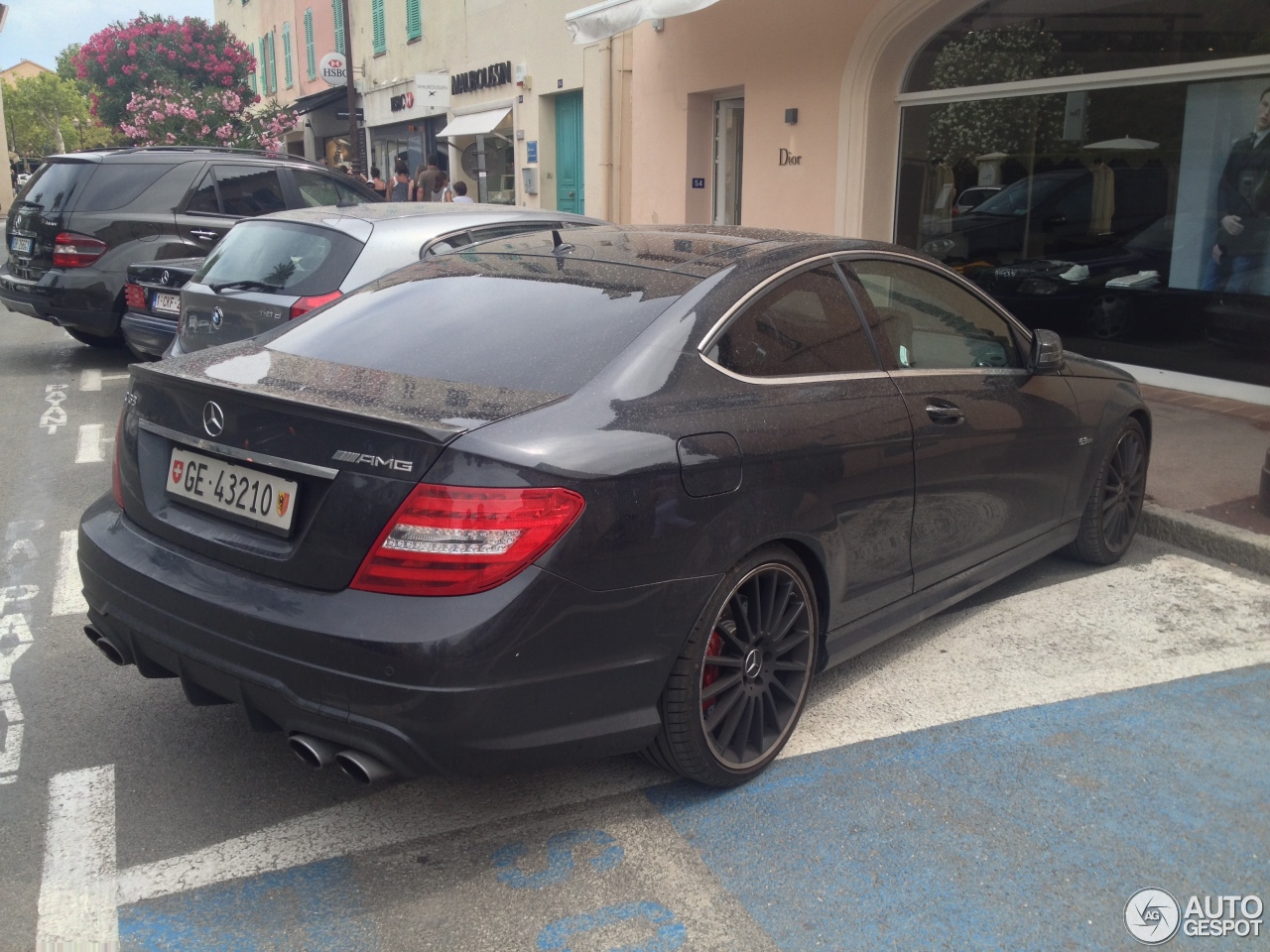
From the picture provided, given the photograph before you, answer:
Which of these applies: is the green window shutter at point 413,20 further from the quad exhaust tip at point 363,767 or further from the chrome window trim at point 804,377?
the quad exhaust tip at point 363,767

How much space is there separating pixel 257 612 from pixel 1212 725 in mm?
3013

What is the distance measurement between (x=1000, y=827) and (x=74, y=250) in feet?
29.2

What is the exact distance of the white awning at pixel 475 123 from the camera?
62.7 feet

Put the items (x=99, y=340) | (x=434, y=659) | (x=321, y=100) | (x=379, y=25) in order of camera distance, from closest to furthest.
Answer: (x=434, y=659) → (x=99, y=340) → (x=379, y=25) → (x=321, y=100)

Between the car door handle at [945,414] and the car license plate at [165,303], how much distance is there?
6.36 m

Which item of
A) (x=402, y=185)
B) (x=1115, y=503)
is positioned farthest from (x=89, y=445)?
(x=402, y=185)

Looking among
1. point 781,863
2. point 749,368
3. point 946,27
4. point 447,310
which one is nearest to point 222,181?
point 946,27

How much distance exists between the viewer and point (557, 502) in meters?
2.62

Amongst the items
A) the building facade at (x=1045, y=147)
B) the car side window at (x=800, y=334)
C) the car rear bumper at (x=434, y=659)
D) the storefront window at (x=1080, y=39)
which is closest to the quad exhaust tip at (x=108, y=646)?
the car rear bumper at (x=434, y=659)

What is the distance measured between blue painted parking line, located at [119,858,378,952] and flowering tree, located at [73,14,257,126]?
32316 mm

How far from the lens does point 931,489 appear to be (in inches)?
150

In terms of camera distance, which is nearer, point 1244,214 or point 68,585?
point 68,585

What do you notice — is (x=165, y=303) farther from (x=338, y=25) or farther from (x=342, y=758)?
(x=338, y=25)

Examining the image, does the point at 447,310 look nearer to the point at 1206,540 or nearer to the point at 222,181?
the point at 1206,540
